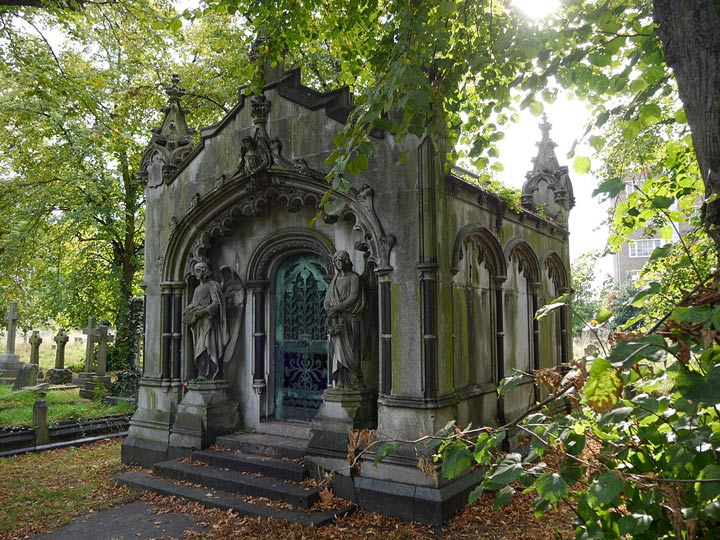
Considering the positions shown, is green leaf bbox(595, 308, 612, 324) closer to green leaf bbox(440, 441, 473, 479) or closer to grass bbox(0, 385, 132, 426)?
green leaf bbox(440, 441, 473, 479)

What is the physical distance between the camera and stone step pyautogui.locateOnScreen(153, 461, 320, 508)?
6543 millimetres

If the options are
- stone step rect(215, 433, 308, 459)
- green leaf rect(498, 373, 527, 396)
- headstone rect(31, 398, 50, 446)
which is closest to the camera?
green leaf rect(498, 373, 527, 396)

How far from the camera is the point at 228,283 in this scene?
29.1 ft

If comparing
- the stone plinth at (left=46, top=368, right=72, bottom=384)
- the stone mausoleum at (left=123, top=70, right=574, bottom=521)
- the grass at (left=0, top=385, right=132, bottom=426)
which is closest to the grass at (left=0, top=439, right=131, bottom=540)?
the stone mausoleum at (left=123, top=70, right=574, bottom=521)

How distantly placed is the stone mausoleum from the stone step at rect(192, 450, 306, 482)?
0.29 m

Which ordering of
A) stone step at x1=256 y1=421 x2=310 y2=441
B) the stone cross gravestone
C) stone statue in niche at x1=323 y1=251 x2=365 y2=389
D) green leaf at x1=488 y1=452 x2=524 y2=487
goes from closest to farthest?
1. green leaf at x1=488 y1=452 x2=524 y2=487
2. stone statue in niche at x1=323 y1=251 x2=365 y2=389
3. stone step at x1=256 y1=421 x2=310 y2=441
4. the stone cross gravestone

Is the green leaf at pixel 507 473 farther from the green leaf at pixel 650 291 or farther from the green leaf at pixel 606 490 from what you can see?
the green leaf at pixel 650 291

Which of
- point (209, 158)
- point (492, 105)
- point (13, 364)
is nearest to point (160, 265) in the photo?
point (209, 158)

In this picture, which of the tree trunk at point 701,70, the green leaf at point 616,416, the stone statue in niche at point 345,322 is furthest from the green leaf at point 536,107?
the stone statue in niche at point 345,322

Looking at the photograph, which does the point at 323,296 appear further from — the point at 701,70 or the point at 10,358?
the point at 10,358

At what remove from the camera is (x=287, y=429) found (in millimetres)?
8273

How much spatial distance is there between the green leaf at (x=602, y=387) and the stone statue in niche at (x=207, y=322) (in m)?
7.07

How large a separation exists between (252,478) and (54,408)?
8.91m

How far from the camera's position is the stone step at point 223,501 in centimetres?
616
